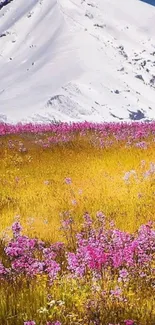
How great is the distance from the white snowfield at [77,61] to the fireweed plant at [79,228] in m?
25.0

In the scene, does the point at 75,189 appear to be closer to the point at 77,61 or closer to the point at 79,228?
the point at 79,228

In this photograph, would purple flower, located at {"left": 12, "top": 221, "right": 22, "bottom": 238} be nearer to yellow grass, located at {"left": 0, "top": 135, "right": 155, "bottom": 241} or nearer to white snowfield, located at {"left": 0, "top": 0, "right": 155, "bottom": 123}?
yellow grass, located at {"left": 0, "top": 135, "right": 155, "bottom": 241}

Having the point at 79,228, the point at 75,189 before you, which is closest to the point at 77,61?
the point at 75,189

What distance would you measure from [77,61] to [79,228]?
7441 centimetres

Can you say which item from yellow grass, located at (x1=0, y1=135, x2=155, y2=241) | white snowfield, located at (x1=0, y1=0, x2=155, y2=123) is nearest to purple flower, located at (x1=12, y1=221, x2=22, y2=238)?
yellow grass, located at (x1=0, y1=135, x2=155, y2=241)

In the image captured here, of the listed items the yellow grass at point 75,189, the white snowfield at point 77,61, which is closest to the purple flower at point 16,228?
the yellow grass at point 75,189

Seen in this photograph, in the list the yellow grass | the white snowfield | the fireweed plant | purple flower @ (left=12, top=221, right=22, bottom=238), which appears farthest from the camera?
the white snowfield

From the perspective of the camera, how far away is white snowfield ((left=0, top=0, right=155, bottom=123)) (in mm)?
54719

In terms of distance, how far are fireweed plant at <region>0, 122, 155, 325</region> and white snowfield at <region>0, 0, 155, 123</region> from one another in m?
25.0

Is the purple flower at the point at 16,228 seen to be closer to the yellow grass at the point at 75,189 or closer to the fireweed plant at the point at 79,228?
the fireweed plant at the point at 79,228

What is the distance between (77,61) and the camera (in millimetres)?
79562

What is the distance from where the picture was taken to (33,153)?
13539 mm

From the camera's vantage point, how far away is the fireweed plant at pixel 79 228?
392 cm

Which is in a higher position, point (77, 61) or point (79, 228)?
point (77, 61)
